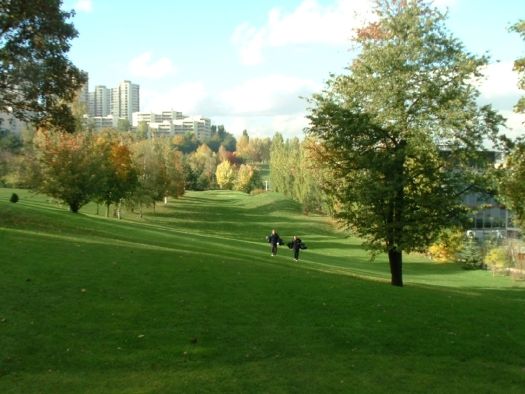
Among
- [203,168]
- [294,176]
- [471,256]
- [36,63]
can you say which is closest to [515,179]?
[36,63]

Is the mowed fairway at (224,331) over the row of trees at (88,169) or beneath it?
beneath

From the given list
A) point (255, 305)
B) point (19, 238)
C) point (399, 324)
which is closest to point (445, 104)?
point (399, 324)

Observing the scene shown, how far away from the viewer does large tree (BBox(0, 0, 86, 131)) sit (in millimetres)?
20016

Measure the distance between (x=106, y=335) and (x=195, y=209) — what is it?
65.1m

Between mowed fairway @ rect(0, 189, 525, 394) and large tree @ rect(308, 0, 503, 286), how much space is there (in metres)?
3.65

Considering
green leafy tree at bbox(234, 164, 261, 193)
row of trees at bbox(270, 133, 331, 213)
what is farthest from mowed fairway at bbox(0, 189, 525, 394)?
green leafy tree at bbox(234, 164, 261, 193)

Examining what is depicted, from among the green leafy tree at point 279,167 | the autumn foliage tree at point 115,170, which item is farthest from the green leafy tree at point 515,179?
the green leafy tree at point 279,167

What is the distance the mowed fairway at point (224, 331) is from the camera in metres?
8.33

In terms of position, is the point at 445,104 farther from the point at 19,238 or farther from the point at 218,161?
the point at 218,161

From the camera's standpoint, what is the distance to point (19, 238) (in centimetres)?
1814

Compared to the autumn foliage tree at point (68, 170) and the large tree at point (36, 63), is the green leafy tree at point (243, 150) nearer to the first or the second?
the autumn foliage tree at point (68, 170)

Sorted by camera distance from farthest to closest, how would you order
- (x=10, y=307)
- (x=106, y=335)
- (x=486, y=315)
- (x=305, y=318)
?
1. (x=486, y=315)
2. (x=305, y=318)
3. (x=10, y=307)
4. (x=106, y=335)

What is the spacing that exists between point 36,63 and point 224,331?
15690 mm

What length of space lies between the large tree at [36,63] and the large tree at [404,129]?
35.1ft
